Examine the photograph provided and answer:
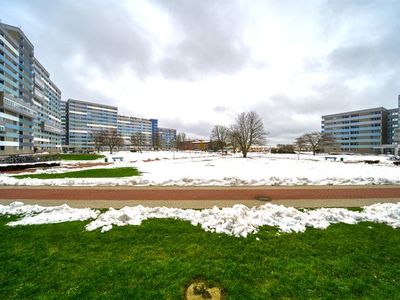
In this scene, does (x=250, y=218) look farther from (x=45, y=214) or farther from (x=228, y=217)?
(x=45, y=214)

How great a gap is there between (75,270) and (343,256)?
234 inches

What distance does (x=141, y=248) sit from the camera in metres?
5.10

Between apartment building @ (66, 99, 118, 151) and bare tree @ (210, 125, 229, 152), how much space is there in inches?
3908

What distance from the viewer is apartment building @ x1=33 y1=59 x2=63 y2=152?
285 feet

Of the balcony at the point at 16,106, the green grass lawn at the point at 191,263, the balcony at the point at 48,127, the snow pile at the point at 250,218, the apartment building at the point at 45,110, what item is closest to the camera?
the green grass lawn at the point at 191,263

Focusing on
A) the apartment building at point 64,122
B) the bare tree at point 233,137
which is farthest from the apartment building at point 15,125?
the apartment building at point 64,122

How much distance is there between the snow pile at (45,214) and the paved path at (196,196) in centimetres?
102

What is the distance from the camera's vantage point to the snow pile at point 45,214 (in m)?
6.88

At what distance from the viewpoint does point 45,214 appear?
7504 mm

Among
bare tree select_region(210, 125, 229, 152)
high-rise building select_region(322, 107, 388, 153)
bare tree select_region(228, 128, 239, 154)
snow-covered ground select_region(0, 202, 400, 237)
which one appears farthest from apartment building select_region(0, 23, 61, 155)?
high-rise building select_region(322, 107, 388, 153)

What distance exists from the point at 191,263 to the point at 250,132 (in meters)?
53.0

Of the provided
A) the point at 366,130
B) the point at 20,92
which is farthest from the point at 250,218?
the point at 366,130

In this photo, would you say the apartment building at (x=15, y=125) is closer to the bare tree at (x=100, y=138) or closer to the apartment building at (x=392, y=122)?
the bare tree at (x=100, y=138)

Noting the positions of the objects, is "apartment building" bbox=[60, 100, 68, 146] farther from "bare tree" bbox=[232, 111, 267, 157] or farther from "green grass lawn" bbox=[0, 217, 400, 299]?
"green grass lawn" bbox=[0, 217, 400, 299]
